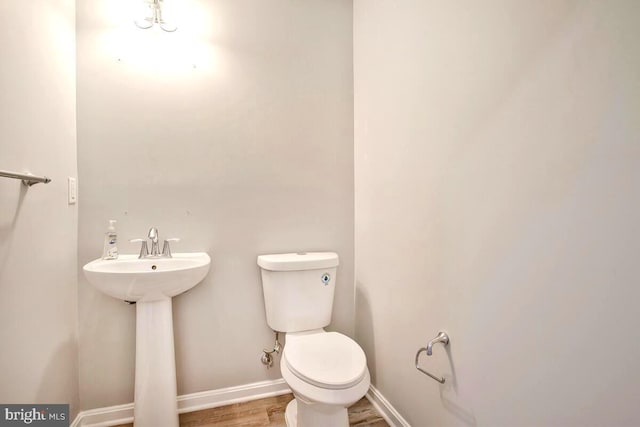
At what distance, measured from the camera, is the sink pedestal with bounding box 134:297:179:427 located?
1.27 meters

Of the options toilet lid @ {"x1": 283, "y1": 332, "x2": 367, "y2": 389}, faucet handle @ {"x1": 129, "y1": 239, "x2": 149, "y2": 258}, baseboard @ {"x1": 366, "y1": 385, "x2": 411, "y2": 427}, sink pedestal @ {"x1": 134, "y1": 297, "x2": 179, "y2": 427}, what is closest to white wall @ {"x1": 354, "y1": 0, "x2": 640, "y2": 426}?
baseboard @ {"x1": 366, "y1": 385, "x2": 411, "y2": 427}

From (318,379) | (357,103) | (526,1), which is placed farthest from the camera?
(357,103)

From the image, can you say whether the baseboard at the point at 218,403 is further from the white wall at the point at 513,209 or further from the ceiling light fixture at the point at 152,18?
the ceiling light fixture at the point at 152,18

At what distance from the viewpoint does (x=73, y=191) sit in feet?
4.34

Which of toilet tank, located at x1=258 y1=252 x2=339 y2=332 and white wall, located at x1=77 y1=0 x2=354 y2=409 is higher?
white wall, located at x1=77 y1=0 x2=354 y2=409

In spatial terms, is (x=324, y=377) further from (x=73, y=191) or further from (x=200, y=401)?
(x=73, y=191)

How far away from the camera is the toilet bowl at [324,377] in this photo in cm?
105

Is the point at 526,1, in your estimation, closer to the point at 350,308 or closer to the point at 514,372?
the point at 514,372

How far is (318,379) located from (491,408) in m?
0.57

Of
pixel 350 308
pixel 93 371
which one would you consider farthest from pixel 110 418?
pixel 350 308

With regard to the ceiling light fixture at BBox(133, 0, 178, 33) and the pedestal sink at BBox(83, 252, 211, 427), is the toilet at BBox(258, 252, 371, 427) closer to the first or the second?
the pedestal sink at BBox(83, 252, 211, 427)

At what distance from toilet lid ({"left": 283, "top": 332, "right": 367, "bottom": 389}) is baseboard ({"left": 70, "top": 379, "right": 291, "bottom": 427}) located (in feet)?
1.68

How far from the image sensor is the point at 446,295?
43.5 inches

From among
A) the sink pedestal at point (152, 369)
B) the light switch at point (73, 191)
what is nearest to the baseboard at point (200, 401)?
the sink pedestal at point (152, 369)
